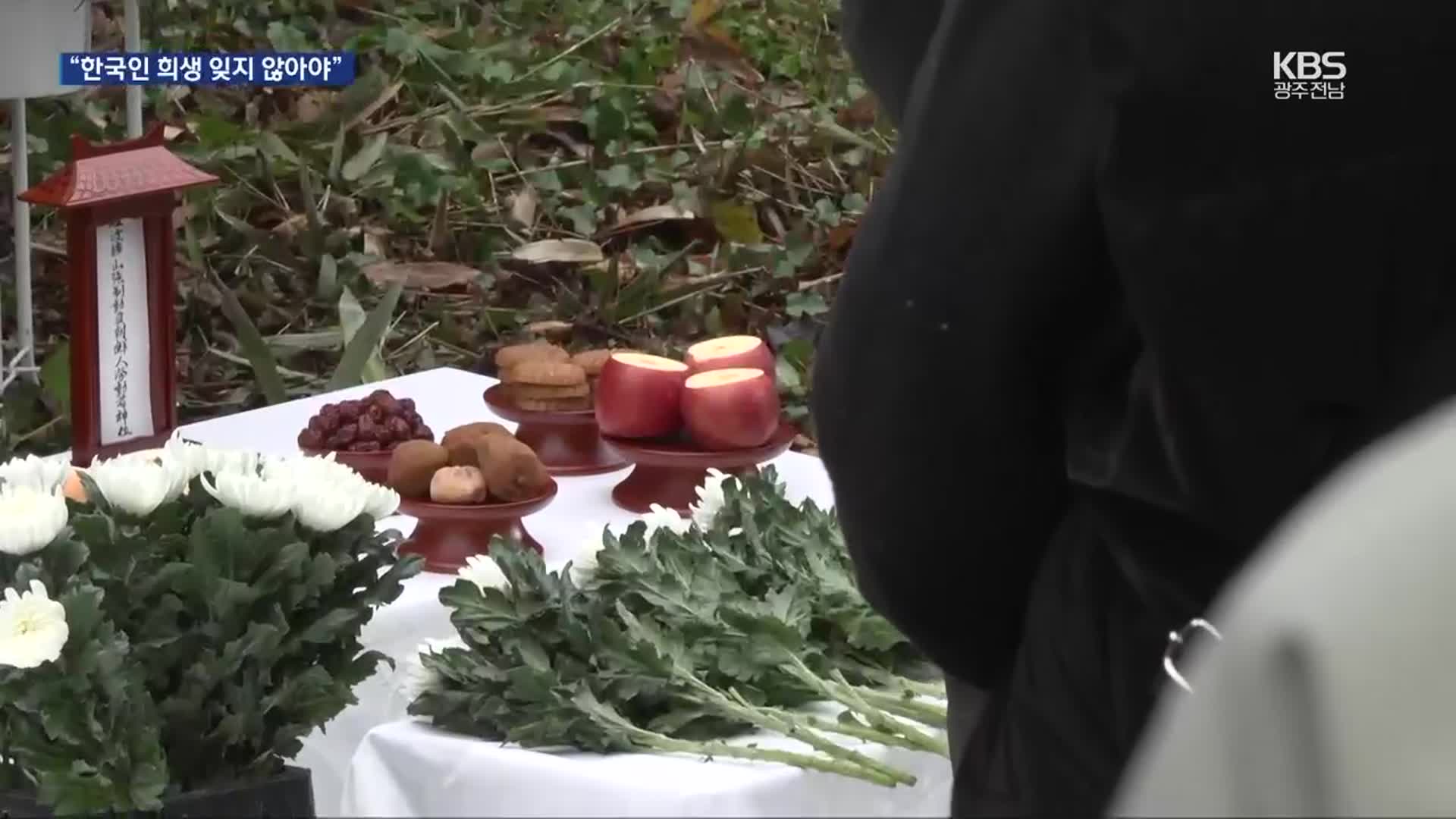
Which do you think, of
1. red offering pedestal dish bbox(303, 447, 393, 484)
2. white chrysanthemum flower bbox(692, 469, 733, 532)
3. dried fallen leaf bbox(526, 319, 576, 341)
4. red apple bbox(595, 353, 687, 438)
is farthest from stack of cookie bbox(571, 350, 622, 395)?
dried fallen leaf bbox(526, 319, 576, 341)

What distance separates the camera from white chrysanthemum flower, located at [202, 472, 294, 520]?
36.9 inches

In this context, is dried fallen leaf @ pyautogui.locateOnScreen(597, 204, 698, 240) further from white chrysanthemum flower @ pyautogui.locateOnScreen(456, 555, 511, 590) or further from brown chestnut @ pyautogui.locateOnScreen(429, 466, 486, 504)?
white chrysanthemum flower @ pyautogui.locateOnScreen(456, 555, 511, 590)

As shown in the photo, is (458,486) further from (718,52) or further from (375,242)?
(718,52)

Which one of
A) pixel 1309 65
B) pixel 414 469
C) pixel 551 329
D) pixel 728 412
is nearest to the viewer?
pixel 1309 65

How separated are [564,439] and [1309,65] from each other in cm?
102

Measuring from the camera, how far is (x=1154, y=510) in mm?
701

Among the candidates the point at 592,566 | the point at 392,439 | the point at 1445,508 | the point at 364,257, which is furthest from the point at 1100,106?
the point at 364,257

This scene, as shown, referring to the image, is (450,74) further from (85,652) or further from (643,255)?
(85,652)

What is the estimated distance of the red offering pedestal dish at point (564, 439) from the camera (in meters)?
1.56

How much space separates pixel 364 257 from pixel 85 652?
242 centimetres

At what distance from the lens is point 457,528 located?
1.31m

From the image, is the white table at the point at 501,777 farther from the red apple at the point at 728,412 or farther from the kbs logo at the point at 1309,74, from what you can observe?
the kbs logo at the point at 1309,74

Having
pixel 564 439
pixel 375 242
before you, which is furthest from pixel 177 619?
pixel 375 242

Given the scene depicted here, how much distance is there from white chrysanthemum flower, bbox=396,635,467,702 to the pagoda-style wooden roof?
0.44 m
